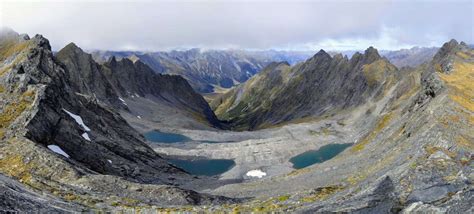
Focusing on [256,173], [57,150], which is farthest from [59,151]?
[256,173]

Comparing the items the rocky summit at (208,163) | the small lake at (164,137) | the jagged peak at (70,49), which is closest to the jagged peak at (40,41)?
the rocky summit at (208,163)

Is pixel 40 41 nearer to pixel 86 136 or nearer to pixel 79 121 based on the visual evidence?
pixel 79 121

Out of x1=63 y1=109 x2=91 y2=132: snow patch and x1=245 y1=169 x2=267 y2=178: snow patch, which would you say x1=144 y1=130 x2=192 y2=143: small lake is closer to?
x1=245 y1=169 x2=267 y2=178: snow patch

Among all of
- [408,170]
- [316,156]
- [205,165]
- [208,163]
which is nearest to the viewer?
[408,170]

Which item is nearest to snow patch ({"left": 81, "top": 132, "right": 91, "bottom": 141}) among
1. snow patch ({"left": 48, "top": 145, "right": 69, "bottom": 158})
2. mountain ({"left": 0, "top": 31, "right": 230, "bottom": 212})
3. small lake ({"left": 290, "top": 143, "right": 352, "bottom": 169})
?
mountain ({"left": 0, "top": 31, "right": 230, "bottom": 212})

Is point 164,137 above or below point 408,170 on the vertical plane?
above

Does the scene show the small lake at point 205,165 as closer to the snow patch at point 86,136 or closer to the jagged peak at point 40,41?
the jagged peak at point 40,41
